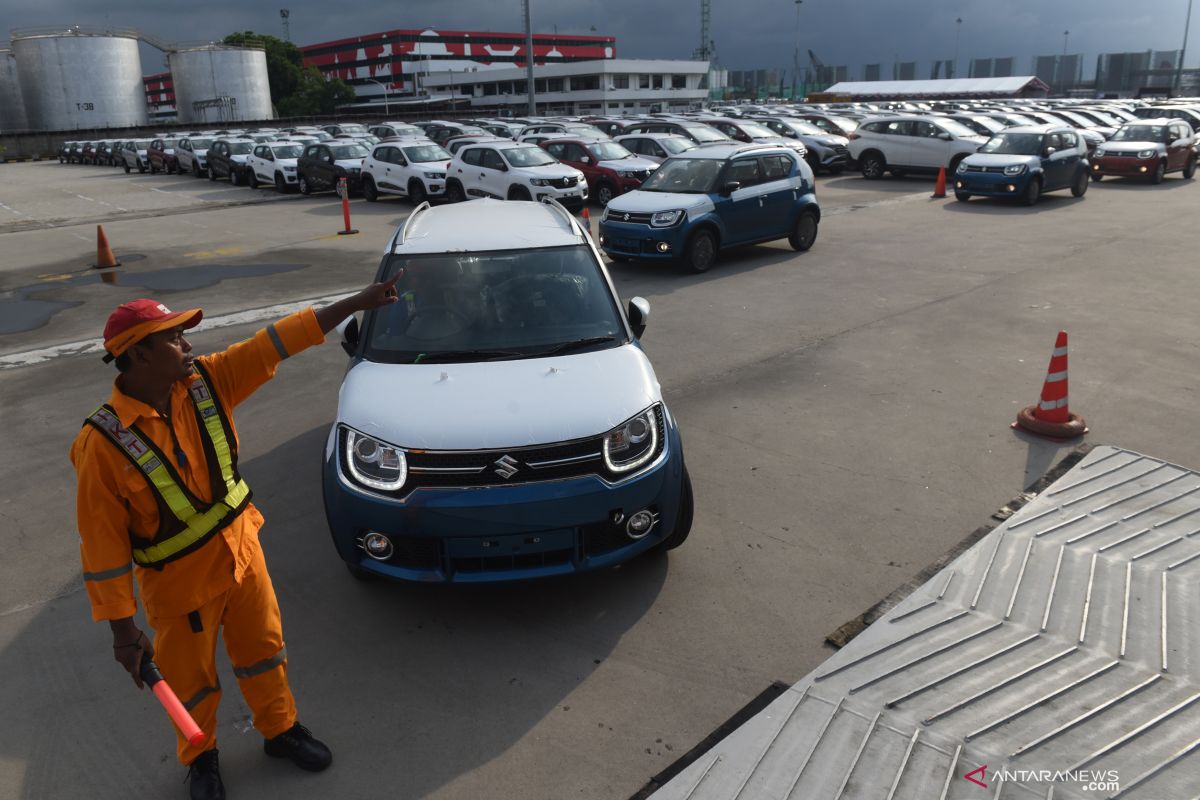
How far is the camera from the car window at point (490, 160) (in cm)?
1977

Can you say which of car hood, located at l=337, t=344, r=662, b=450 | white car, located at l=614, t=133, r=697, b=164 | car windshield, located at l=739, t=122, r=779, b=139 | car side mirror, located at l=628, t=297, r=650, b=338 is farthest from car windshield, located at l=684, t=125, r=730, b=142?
car hood, located at l=337, t=344, r=662, b=450

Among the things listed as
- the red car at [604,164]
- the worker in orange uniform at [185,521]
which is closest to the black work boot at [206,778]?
the worker in orange uniform at [185,521]

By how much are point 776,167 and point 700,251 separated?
97.5 inches

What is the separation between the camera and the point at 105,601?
8.96 feet

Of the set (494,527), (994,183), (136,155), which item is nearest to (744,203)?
(994,183)

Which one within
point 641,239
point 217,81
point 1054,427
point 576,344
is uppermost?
point 217,81

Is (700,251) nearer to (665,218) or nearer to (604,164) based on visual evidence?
(665,218)

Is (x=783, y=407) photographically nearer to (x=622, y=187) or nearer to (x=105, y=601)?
(x=105, y=601)

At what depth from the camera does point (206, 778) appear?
128 inches

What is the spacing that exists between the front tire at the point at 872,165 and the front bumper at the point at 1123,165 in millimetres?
5342

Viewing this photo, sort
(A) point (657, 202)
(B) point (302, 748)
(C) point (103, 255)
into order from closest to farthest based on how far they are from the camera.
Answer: (B) point (302, 748) → (A) point (657, 202) → (C) point (103, 255)

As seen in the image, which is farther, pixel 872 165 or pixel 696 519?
pixel 872 165

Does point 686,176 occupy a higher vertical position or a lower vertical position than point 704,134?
lower

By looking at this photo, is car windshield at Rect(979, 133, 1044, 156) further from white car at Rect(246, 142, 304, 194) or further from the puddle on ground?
white car at Rect(246, 142, 304, 194)
